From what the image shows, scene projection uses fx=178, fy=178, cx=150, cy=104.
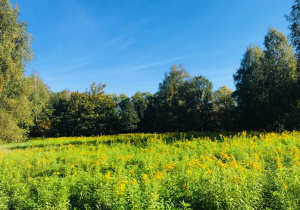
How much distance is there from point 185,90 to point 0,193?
33.2 metres

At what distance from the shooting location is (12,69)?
1588 cm

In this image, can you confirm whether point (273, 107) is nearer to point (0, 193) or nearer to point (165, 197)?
point (165, 197)

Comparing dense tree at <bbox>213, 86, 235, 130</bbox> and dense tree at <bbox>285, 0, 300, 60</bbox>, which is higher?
dense tree at <bbox>285, 0, 300, 60</bbox>

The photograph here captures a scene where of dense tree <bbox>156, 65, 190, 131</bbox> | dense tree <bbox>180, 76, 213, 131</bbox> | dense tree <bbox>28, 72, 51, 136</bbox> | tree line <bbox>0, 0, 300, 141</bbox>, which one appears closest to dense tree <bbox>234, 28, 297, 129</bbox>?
tree line <bbox>0, 0, 300, 141</bbox>

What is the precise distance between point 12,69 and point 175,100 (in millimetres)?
27042

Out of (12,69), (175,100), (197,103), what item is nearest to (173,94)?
(175,100)

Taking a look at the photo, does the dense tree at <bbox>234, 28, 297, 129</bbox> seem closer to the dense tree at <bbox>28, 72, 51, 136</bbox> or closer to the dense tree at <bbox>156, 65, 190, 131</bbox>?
the dense tree at <bbox>156, 65, 190, 131</bbox>

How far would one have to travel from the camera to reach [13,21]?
16.9 meters

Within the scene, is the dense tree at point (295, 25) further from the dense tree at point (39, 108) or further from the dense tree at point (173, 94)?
the dense tree at point (39, 108)

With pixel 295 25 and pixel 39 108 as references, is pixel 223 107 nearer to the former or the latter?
pixel 295 25

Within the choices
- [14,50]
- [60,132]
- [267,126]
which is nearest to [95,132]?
[60,132]

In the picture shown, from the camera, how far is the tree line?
55.0 ft

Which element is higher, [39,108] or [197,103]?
[197,103]

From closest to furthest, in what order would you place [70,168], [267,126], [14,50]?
[70,168] → [14,50] → [267,126]
